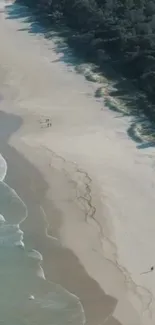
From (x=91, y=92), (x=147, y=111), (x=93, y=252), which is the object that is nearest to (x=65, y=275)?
(x=93, y=252)

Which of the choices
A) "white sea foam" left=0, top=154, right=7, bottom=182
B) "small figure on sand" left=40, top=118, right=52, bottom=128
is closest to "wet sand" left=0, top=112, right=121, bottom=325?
"white sea foam" left=0, top=154, right=7, bottom=182

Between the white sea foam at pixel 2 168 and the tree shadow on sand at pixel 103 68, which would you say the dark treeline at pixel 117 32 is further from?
the white sea foam at pixel 2 168

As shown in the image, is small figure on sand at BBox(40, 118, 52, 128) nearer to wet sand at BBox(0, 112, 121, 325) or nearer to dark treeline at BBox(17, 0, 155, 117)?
wet sand at BBox(0, 112, 121, 325)

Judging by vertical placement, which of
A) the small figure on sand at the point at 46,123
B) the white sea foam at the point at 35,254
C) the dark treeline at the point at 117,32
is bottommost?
the small figure on sand at the point at 46,123

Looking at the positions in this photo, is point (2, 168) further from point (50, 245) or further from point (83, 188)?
point (50, 245)

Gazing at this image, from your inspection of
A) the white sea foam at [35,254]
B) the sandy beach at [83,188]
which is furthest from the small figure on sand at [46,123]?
the white sea foam at [35,254]

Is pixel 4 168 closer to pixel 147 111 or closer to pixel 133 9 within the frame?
pixel 147 111
